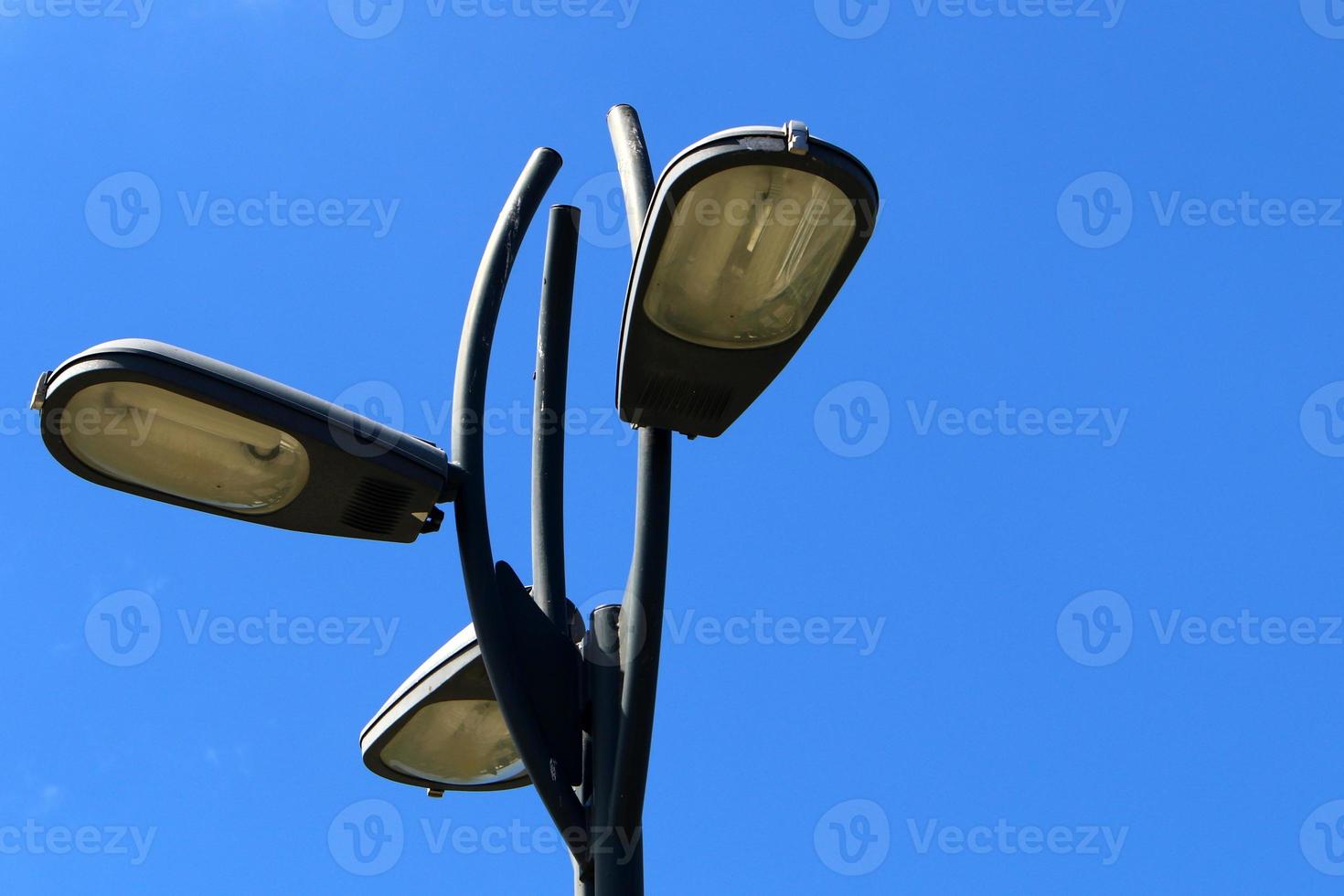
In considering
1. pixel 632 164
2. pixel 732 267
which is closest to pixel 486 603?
pixel 732 267

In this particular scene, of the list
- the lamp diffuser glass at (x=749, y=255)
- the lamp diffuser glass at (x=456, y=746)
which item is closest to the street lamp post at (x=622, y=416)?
the lamp diffuser glass at (x=749, y=255)

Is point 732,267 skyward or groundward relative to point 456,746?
skyward

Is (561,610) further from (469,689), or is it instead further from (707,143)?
(707,143)

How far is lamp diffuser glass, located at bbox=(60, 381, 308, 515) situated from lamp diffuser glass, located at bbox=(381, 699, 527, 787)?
88 centimetres

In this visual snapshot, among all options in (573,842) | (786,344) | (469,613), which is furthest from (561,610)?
(786,344)

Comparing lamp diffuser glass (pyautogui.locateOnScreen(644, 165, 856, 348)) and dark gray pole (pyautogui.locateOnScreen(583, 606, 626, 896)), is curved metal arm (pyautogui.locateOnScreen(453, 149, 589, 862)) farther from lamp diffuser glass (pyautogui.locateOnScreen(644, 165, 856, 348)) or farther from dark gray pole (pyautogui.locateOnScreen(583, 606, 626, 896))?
lamp diffuser glass (pyautogui.locateOnScreen(644, 165, 856, 348))

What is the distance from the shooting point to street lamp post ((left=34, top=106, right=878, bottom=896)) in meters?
3.50

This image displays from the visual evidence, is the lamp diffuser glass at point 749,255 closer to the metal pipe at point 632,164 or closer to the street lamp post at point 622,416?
the street lamp post at point 622,416

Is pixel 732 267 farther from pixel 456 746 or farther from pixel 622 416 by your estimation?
pixel 456 746

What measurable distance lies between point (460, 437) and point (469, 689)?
724mm

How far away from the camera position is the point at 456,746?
15.1 ft

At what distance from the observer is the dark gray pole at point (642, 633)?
379 centimetres

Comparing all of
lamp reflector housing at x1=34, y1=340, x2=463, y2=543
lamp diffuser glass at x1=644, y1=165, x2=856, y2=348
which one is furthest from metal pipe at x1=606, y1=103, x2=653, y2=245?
lamp reflector housing at x1=34, y1=340, x2=463, y2=543

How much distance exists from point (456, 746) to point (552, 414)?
104 centimetres
